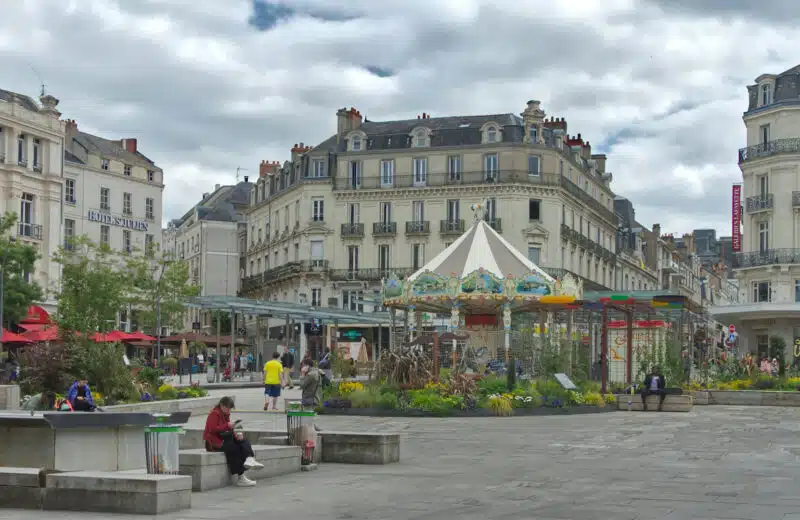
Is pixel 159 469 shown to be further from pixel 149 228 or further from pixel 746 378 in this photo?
Answer: pixel 149 228

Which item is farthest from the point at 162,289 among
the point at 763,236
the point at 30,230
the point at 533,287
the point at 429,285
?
the point at 763,236

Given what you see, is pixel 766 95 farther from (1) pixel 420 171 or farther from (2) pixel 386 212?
(2) pixel 386 212

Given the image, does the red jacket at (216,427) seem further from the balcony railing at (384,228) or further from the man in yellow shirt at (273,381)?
the balcony railing at (384,228)

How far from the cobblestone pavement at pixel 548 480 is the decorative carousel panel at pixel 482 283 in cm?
1336

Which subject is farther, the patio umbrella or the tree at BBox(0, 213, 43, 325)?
the tree at BBox(0, 213, 43, 325)

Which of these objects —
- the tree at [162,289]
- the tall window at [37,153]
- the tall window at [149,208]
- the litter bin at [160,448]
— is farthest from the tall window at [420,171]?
the litter bin at [160,448]

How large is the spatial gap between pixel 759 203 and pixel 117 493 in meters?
50.6

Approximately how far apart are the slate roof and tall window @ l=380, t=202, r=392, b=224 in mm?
3373

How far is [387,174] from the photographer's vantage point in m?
67.2

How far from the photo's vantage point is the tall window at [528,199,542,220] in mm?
65688

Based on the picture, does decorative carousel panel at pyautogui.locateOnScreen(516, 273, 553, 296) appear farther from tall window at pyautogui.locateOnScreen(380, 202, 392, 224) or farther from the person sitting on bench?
tall window at pyautogui.locateOnScreen(380, 202, 392, 224)

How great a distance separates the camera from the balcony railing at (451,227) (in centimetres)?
6538

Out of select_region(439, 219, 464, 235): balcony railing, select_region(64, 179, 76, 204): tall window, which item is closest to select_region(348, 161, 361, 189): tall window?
select_region(439, 219, 464, 235): balcony railing

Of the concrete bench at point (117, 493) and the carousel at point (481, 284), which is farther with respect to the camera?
the carousel at point (481, 284)
